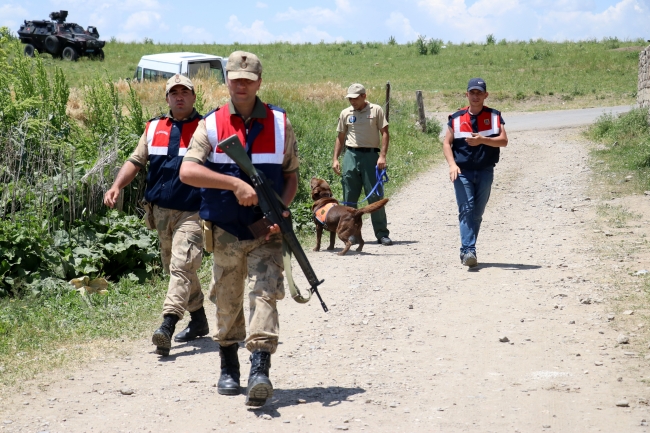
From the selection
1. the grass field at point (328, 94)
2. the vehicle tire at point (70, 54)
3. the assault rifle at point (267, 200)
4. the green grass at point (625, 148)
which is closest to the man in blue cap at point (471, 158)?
the grass field at point (328, 94)

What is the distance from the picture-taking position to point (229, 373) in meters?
4.72

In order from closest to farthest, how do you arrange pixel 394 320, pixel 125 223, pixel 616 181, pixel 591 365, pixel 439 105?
pixel 591 365
pixel 394 320
pixel 125 223
pixel 616 181
pixel 439 105

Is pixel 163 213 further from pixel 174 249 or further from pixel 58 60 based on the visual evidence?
pixel 58 60

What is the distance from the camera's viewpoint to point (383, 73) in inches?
1560

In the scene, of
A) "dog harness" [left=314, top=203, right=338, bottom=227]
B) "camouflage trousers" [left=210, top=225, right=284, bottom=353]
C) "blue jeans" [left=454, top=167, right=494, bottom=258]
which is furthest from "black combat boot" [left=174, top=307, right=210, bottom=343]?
"dog harness" [left=314, top=203, right=338, bottom=227]

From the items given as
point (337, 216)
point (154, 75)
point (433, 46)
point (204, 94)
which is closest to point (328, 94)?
point (154, 75)

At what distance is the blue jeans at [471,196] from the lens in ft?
26.7

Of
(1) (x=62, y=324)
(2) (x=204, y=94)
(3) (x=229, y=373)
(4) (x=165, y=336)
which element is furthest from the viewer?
(2) (x=204, y=94)

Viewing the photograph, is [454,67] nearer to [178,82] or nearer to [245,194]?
[178,82]

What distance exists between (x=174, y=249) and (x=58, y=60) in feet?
122

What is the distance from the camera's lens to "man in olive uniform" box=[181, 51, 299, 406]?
4.38 metres

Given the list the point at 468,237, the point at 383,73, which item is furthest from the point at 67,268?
the point at 383,73

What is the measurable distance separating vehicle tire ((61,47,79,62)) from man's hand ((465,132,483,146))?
1389 inches

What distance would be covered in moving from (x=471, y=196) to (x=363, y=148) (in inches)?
82.8
